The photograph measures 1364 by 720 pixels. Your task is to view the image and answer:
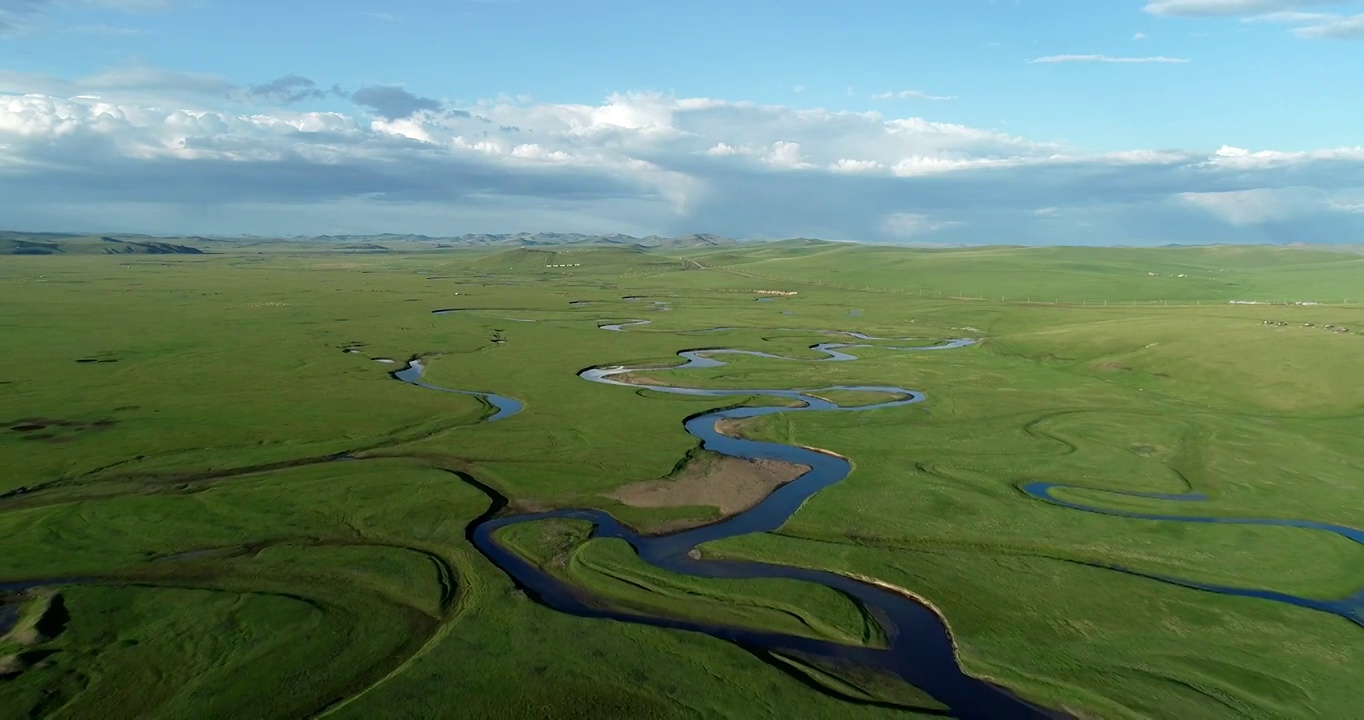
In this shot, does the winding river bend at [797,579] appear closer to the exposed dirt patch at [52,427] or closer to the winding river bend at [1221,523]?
the winding river bend at [1221,523]

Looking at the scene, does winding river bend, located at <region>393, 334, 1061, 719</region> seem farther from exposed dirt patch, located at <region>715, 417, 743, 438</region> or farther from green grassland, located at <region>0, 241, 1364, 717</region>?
exposed dirt patch, located at <region>715, 417, 743, 438</region>

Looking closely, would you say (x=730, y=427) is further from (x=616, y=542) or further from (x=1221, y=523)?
(x=1221, y=523)

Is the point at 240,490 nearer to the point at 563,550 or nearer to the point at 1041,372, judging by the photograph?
the point at 563,550

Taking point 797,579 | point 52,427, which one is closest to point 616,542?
point 797,579

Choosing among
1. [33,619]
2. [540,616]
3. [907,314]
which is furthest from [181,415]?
[907,314]

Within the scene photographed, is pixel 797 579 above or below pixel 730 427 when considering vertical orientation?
below

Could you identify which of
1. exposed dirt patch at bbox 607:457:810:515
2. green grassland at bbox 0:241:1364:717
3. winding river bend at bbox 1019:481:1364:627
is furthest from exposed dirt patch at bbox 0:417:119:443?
winding river bend at bbox 1019:481:1364:627

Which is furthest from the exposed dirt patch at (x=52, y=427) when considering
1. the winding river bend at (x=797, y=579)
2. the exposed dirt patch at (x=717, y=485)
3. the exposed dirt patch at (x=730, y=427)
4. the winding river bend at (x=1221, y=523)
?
the winding river bend at (x=1221, y=523)
